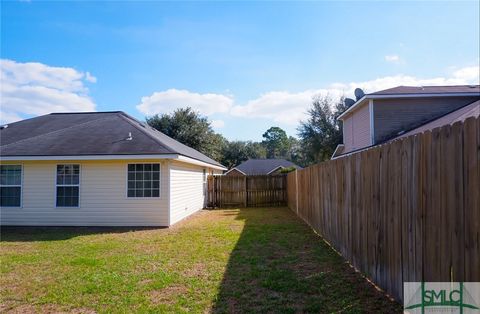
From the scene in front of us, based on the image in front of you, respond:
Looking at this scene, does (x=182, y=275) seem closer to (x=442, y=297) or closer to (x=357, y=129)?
(x=442, y=297)

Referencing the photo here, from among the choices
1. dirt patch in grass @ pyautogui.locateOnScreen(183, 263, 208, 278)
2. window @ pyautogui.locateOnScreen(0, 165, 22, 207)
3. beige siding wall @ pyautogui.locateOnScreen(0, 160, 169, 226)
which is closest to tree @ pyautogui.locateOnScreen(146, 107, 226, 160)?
window @ pyautogui.locateOnScreen(0, 165, 22, 207)

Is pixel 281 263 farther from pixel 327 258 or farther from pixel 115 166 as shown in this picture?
pixel 115 166

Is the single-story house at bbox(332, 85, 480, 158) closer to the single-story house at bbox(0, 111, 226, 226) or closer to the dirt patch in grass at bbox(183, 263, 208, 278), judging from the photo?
the single-story house at bbox(0, 111, 226, 226)

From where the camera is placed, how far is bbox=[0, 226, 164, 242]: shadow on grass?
31.1ft

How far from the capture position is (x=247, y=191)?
19156mm

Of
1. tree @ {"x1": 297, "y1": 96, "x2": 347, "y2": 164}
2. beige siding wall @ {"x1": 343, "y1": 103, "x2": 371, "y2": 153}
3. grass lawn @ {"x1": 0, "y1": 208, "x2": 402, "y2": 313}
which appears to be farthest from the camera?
tree @ {"x1": 297, "y1": 96, "x2": 347, "y2": 164}

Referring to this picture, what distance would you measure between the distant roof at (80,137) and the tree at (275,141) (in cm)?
6981

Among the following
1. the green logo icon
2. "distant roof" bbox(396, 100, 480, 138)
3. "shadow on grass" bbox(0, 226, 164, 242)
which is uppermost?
"distant roof" bbox(396, 100, 480, 138)

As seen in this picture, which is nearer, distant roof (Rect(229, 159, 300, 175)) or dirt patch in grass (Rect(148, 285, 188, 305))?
dirt patch in grass (Rect(148, 285, 188, 305))

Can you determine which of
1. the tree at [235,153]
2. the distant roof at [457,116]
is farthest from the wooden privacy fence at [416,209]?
the tree at [235,153]

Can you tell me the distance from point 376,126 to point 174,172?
32.0 feet

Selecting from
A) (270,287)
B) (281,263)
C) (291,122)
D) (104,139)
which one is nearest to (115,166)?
(104,139)

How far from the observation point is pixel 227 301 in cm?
436

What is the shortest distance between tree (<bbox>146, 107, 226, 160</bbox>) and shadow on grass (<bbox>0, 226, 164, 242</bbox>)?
2207 centimetres
